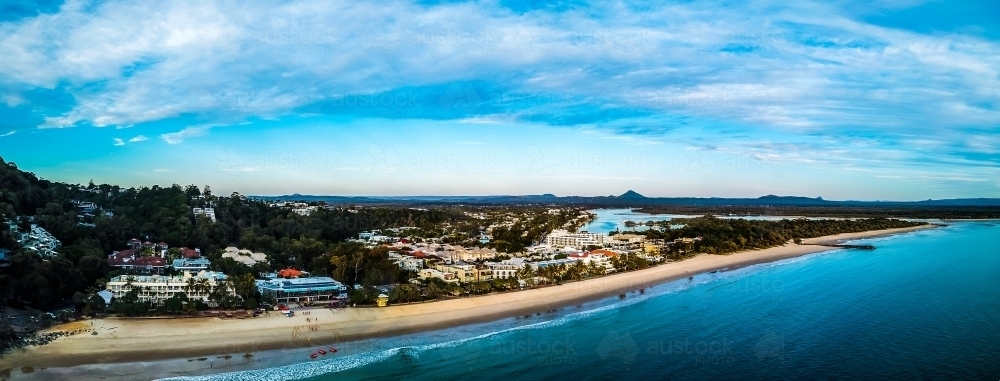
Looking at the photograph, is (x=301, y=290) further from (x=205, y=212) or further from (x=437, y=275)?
(x=205, y=212)

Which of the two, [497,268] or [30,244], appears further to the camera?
[497,268]

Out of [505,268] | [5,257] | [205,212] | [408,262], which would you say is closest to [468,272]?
[505,268]

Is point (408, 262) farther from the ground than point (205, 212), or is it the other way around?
point (205, 212)

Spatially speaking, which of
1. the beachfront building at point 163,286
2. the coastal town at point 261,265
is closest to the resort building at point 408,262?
the coastal town at point 261,265

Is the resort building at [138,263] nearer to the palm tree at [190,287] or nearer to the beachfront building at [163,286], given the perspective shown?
the beachfront building at [163,286]

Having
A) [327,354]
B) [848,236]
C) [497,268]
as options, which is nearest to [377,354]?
[327,354]

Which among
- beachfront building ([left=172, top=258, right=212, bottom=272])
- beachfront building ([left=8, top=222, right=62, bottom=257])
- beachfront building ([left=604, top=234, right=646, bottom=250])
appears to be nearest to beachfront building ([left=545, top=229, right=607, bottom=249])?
beachfront building ([left=604, top=234, right=646, bottom=250])

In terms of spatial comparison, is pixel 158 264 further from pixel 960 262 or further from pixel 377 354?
pixel 960 262
